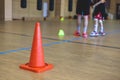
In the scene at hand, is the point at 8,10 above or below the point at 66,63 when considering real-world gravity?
above

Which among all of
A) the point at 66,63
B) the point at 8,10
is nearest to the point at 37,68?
the point at 66,63

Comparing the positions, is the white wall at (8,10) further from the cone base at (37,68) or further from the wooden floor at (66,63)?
the cone base at (37,68)

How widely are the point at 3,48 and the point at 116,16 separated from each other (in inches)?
531

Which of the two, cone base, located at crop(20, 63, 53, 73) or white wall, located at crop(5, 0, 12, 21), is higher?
white wall, located at crop(5, 0, 12, 21)

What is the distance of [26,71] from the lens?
7.85ft

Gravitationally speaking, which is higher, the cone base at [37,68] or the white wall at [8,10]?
the white wall at [8,10]

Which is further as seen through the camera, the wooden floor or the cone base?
the cone base

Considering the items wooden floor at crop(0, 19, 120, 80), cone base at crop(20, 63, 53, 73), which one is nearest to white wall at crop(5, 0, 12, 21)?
wooden floor at crop(0, 19, 120, 80)

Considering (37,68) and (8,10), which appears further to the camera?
(8,10)

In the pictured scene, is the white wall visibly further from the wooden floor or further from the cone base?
the cone base

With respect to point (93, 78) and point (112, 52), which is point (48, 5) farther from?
point (93, 78)

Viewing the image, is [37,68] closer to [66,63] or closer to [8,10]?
[66,63]

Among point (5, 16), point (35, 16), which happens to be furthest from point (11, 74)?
point (35, 16)

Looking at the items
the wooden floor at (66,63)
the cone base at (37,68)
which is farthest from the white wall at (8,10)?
the cone base at (37,68)
